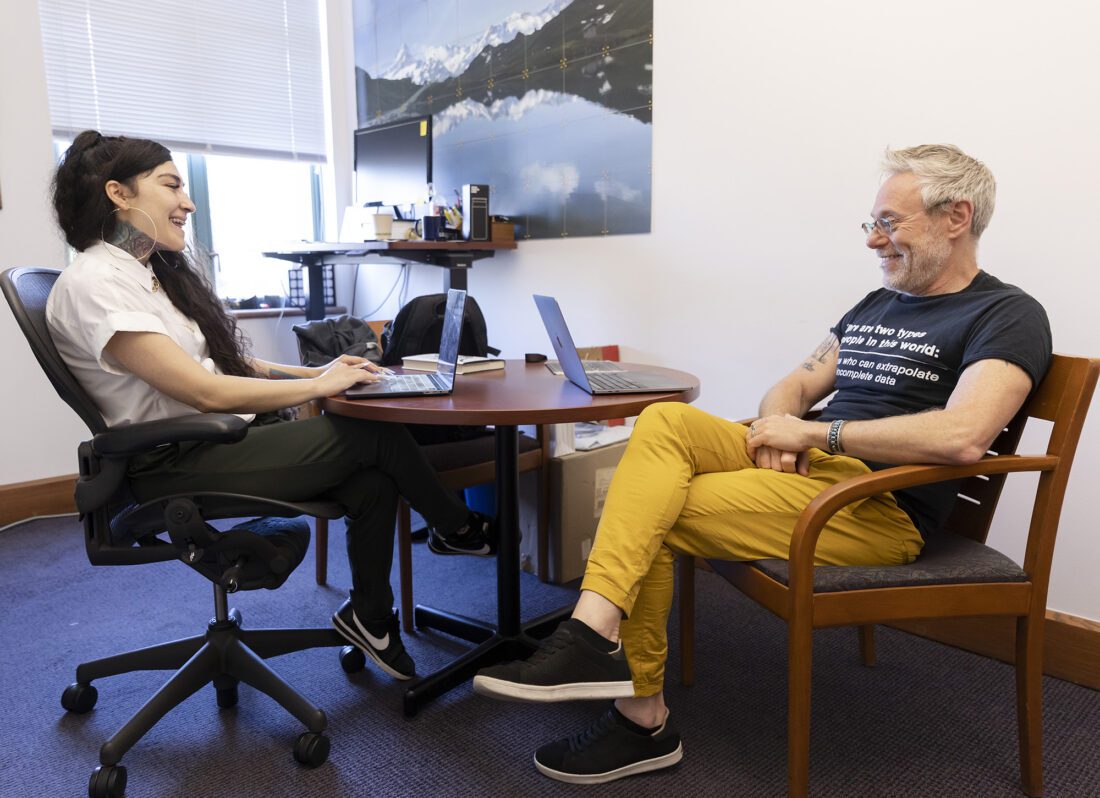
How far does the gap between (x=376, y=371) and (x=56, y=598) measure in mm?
1338

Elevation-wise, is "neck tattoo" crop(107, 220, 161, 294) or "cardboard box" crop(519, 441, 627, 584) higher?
"neck tattoo" crop(107, 220, 161, 294)

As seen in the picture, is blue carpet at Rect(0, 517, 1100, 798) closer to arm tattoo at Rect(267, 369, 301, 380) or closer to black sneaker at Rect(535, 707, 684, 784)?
black sneaker at Rect(535, 707, 684, 784)

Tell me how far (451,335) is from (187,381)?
551 millimetres

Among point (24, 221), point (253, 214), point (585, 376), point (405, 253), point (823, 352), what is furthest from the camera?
point (253, 214)

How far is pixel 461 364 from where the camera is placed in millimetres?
1964

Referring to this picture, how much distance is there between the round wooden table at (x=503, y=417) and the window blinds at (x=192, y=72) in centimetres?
241

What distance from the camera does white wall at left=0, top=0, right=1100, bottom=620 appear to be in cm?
183

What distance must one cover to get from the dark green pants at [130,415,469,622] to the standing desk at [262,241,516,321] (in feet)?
4.86

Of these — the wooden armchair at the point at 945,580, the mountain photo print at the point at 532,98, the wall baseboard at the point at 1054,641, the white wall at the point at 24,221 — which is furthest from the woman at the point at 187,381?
the white wall at the point at 24,221

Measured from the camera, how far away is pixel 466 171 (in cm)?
352

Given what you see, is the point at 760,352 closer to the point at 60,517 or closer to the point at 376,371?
the point at 376,371

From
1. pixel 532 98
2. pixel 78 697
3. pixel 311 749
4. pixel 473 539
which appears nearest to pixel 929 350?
pixel 473 539

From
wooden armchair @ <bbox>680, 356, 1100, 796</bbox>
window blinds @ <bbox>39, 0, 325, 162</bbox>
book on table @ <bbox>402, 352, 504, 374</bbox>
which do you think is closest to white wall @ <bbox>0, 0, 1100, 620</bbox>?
window blinds @ <bbox>39, 0, 325, 162</bbox>

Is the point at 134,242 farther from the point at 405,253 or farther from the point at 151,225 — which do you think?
the point at 405,253
